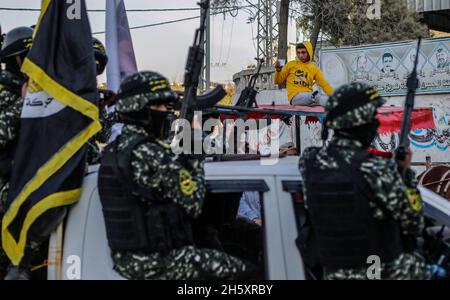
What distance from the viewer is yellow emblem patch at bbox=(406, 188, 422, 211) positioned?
2371 millimetres

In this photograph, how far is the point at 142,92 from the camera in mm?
2691

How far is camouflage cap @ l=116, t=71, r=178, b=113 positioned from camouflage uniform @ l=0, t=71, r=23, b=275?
681mm

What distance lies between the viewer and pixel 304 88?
7691 millimetres

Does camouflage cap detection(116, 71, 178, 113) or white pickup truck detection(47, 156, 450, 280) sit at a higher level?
camouflage cap detection(116, 71, 178, 113)

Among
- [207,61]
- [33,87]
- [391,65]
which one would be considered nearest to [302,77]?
[33,87]

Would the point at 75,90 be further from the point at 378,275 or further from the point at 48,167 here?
the point at 378,275

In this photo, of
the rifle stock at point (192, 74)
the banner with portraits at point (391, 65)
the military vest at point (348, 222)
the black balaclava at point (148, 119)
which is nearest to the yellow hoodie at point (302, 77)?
the rifle stock at point (192, 74)

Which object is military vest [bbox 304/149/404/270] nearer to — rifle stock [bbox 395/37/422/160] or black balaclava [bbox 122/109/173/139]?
rifle stock [bbox 395/37/422/160]

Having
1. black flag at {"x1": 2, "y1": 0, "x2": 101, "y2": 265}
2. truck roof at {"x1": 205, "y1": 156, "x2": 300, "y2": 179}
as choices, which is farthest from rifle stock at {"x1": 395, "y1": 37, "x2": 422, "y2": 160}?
black flag at {"x1": 2, "y1": 0, "x2": 101, "y2": 265}

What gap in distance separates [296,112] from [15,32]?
9.40 ft

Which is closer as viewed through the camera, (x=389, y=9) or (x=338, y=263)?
(x=338, y=263)

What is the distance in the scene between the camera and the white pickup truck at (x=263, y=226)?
2635 mm

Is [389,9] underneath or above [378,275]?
above
